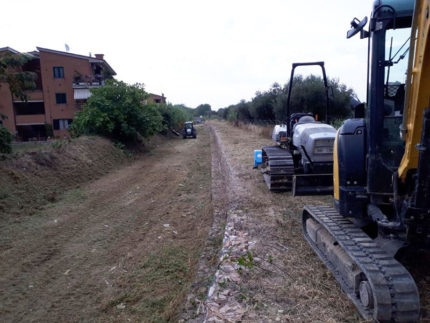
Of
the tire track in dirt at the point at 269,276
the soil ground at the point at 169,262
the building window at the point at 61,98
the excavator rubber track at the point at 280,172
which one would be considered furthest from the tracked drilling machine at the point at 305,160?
the building window at the point at 61,98

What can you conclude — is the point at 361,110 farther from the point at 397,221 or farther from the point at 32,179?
the point at 32,179

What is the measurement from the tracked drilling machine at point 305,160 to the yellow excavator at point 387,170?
339 centimetres

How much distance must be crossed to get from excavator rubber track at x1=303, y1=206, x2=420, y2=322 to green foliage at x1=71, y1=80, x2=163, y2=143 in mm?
15498

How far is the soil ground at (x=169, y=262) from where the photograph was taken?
371 cm

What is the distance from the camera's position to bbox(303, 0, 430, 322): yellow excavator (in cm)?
276

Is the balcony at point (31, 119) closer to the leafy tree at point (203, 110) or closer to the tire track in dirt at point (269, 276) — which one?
the tire track in dirt at point (269, 276)

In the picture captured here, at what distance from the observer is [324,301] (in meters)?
3.58

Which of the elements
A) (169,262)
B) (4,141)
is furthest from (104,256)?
(4,141)

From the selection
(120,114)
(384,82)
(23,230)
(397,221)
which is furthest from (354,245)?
(120,114)

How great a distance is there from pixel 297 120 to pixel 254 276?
240 inches

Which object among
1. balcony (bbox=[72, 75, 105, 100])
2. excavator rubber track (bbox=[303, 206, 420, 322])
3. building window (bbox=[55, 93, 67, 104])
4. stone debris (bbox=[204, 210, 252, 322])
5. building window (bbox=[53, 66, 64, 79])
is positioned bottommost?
stone debris (bbox=[204, 210, 252, 322])

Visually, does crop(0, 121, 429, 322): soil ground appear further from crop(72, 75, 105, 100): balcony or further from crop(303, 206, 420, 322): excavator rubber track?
crop(72, 75, 105, 100): balcony

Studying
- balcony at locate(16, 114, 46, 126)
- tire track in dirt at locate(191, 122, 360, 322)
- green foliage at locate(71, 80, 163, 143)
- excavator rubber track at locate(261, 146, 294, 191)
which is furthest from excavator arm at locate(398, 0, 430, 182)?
balcony at locate(16, 114, 46, 126)

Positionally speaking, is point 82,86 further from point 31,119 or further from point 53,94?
point 31,119
